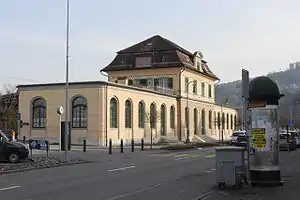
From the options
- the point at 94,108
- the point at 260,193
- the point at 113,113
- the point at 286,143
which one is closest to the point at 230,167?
the point at 260,193

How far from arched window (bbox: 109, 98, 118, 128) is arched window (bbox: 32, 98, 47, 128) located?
7288 millimetres

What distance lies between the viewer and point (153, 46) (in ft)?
224

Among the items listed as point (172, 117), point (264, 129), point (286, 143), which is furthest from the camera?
point (172, 117)

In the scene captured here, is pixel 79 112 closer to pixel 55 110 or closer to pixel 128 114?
pixel 55 110

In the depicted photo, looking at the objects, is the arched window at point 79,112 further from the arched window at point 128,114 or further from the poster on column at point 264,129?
the poster on column at point 264,129

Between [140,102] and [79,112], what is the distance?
9.17 metres

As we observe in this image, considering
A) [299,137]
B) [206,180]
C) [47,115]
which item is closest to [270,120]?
[206,180]

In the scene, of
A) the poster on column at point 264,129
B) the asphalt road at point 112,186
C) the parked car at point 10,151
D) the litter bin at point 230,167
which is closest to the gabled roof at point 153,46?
the parked car at point 10,151

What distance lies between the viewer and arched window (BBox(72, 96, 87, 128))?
46000 mm

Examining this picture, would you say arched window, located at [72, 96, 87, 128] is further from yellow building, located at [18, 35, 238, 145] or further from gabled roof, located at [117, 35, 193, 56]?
gabled roof, located at [117, 35, 193, 56]

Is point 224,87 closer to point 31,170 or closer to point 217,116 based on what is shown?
point 217,116

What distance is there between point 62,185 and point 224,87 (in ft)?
337

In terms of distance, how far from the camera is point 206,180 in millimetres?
15297

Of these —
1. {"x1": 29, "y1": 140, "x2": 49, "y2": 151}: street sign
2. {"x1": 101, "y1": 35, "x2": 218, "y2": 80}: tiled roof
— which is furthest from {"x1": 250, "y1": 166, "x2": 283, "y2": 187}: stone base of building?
{"x1": 101, "y1": 35, "x2": 218, "y2": 80}: tiled roof
